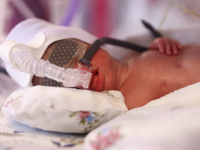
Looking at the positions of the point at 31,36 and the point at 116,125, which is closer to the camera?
the point at 116,125

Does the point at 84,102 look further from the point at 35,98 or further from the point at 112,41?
the point at 112,41

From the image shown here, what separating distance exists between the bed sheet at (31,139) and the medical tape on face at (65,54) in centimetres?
18

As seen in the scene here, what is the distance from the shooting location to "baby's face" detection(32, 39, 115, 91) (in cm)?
90

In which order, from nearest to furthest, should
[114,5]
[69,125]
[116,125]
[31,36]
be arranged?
[116,125]
[69,125]
[31,36]
[114,5]

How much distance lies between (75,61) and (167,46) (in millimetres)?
485

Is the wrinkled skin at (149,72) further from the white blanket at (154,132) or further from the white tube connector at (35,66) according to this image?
the white blanket at (154,132)

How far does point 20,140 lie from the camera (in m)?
0.71

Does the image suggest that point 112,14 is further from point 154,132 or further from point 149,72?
point 154,132

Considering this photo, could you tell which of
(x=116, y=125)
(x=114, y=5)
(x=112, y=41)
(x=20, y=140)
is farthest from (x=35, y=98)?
(x=114, y=5)

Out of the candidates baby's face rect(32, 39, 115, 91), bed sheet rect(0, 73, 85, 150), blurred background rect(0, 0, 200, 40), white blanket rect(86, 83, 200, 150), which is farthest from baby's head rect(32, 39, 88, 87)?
blurred background rect(0, 0, 200, 40)

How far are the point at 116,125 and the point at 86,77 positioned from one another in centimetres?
28

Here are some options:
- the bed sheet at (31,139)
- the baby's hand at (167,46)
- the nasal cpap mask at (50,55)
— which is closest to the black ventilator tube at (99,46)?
the nasal cpap mask at (50,55)

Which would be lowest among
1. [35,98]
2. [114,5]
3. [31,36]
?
[35,98]

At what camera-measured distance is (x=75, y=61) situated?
915 mm
